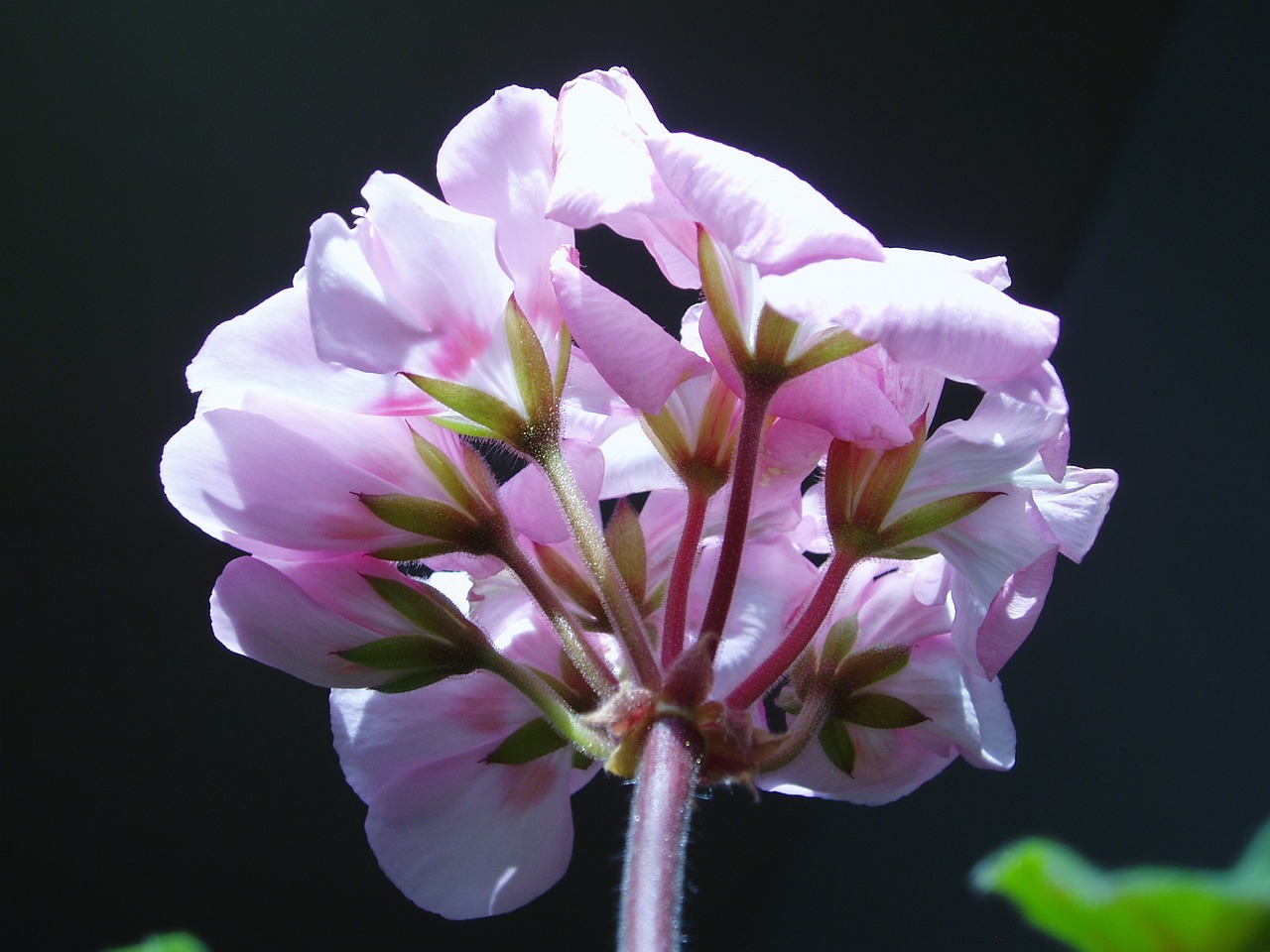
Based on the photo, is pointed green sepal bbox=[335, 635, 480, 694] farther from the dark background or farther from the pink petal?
the dark background

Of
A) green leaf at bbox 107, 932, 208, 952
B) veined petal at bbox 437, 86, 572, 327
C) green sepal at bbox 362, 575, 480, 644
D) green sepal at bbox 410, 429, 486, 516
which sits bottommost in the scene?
green sepal at bbox 362, 575, 480, 644

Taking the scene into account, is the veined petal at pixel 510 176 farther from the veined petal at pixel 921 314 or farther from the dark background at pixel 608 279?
the dark background at pixel 608 279

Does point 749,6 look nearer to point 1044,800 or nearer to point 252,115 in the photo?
point 252,115

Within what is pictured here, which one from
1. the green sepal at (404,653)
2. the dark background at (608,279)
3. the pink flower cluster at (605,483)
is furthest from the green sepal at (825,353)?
the dark background at (608,279)

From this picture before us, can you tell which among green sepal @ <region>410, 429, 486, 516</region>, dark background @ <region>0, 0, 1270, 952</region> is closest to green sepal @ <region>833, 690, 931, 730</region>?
green sepal @ <region>410, 429, 486, 516</region>

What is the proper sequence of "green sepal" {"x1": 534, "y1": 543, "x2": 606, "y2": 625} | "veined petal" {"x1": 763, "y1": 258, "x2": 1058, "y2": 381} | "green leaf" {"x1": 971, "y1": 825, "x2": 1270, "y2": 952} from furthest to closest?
"green sepal" {"x1": 534, "y1": 543, "x2": 606, "y2": 625} < "veined petal" {"x1": 763, "y1": 258, "x2": 1058, "y2": 381} < "green leaf" {"x1": 971, "y1": 825, "x2": 1270, "y2": 952}

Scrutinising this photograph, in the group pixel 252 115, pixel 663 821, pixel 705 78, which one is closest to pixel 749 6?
pixel 705 78

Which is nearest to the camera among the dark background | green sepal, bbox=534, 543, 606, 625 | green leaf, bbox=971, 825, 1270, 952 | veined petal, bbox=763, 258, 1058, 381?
green leaf, bbox=971, 825, 1270, 952

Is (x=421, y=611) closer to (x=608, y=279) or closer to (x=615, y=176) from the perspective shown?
(x=615, y=176)
